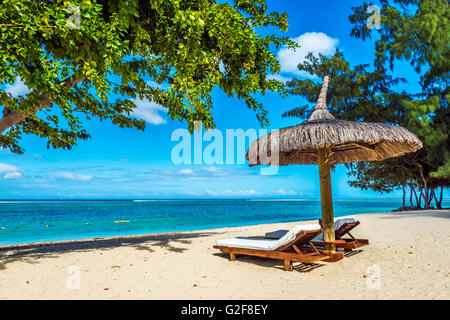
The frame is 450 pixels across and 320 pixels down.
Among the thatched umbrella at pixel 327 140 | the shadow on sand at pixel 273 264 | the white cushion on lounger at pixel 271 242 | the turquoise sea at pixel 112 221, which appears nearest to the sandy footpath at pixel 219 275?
the shadow on sand at pixel 273 264

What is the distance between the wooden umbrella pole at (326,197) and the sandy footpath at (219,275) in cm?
59

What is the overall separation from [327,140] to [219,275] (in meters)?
3.09

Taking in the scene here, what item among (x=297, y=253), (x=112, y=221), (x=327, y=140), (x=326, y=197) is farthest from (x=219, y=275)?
(x=112, y=221)

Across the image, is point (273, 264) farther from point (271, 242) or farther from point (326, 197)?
point (326, 197)

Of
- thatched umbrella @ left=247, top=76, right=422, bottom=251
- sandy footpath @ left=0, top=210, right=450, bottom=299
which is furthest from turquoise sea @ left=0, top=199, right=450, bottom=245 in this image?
thatched umbrella @ left=247, top=76, right=422, bottom=251

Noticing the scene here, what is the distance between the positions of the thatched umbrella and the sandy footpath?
127cm

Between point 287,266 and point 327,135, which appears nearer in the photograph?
point 327,135

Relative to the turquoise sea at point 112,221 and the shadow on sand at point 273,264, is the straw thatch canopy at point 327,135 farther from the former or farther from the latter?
the turquoise sea at point 112,221

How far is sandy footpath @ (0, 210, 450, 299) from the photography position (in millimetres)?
4125

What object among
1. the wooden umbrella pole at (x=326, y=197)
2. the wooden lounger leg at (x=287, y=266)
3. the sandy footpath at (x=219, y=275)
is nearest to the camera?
the sandy footpath at (x=219, y=275)

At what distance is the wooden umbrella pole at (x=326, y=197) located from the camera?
6.03 meters

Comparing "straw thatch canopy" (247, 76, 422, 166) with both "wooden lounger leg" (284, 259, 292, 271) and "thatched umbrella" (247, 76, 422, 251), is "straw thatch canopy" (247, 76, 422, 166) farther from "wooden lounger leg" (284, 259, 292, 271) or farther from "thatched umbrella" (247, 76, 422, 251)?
"wooden lounger leg" (284, 259, 292, 271)

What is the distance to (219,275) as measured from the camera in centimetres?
516
